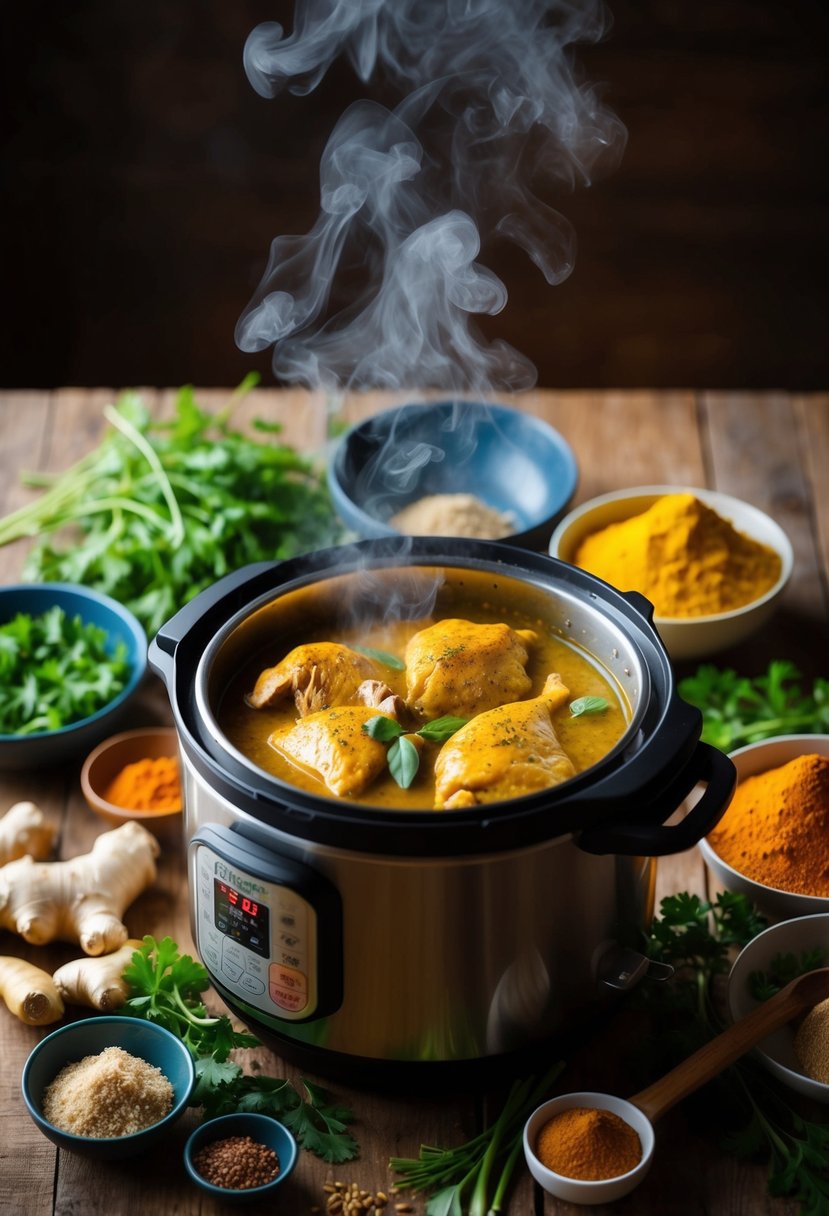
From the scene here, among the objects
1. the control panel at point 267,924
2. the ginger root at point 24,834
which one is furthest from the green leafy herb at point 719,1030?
the ginger root at point 24,834

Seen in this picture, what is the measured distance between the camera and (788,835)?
2.19 metres

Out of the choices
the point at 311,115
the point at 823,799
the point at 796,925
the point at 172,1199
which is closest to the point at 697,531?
the point at 823,799

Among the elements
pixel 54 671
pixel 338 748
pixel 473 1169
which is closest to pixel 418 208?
pixel 54 671

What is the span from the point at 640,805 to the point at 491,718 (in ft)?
0.94

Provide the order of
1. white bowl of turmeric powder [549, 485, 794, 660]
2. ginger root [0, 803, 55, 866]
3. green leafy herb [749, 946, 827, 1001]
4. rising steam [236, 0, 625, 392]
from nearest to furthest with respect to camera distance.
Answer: green leafy herb [749, 946, 827, 1001] < ginger root [0, 803, 55, 866] < white bowl of turmeric powder [549, 485, 794, 660] < rising steam [236, 0, 625, 392]

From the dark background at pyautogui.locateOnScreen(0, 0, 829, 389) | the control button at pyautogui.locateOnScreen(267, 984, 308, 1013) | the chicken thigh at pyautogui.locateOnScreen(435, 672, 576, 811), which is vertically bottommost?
the dark background at pyautogui.locateOnScreen(0, 0, 829, 389)

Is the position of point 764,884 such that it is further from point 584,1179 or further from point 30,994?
point 30,994

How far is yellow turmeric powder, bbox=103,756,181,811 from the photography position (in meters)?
2.41

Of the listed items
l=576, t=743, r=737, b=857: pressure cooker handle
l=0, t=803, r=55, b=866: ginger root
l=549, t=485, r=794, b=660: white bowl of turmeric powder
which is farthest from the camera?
l=549, t=485, r=794, b=660: white bowl of turmeric powder

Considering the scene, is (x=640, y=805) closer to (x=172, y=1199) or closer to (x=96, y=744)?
(x=172, y=1199)

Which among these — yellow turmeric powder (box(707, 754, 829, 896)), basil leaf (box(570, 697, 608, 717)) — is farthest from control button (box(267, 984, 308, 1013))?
yellow turmeric powder (box(707, 754, 829, 896))

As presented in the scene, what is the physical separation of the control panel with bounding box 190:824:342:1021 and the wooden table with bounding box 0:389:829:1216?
21 cm

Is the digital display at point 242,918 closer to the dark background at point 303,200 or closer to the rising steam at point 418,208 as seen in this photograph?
the rising steam at point 418,208

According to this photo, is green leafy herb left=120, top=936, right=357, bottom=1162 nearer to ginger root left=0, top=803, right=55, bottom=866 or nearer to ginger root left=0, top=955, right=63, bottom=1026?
ginger root left=0, top=955, right=63, bottom=1026
